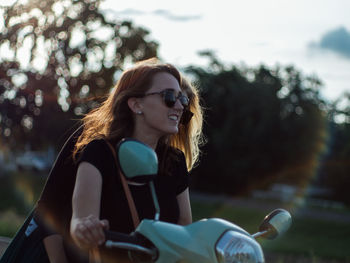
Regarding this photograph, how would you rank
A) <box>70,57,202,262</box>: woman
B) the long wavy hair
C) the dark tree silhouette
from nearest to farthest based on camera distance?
<box>70,57,202,262</box>: woman → the long wavy hair → the dark tree silhouette

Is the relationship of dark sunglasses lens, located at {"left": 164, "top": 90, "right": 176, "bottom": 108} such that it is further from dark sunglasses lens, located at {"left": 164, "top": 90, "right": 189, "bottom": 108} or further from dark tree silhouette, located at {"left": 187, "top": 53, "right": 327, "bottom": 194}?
dark tree silhouette, located at {"left": 187, "top": 53, "right": 327, "bottom": 194}

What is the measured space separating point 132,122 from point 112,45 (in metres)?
25.4

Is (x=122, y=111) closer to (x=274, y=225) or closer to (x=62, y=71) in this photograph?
(x=274, y=225)

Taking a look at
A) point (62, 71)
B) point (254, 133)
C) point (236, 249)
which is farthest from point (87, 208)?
point (254, 133)

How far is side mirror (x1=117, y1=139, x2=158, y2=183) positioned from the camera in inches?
73.0

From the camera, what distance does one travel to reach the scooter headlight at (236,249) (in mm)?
1777

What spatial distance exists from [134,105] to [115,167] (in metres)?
0.31

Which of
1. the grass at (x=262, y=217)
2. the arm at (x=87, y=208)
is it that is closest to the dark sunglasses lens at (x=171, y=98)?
the arm at (x=87, y=208)

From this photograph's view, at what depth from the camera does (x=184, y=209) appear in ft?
8.62

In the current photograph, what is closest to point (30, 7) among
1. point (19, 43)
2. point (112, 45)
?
point (19, 43)

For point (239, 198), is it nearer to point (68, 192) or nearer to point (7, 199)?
point (7, 199)

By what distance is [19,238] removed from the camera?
2.58m

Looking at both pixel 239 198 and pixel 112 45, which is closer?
pixel 112 45

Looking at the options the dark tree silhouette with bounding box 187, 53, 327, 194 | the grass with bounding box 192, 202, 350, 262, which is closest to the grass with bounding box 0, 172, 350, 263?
the grass with bounding box 192, 202, 350, 262
